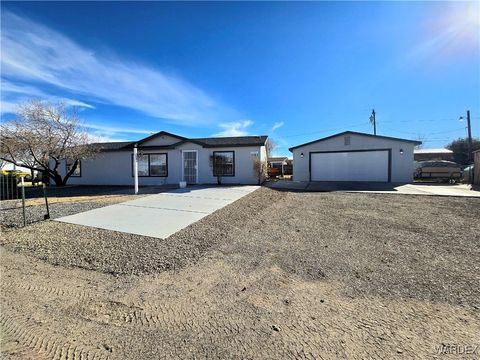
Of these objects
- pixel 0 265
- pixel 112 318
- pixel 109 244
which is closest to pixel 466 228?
pixel 112 318

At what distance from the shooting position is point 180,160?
16484 mm

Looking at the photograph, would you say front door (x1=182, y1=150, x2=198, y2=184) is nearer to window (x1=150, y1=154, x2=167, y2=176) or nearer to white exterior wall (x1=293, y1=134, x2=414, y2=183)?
window (x1=150, y1=154, x2=167, y2=176)

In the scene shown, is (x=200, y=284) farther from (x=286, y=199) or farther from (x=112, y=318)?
(x=286, y=199)

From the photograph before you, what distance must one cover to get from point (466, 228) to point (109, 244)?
784 centimetres

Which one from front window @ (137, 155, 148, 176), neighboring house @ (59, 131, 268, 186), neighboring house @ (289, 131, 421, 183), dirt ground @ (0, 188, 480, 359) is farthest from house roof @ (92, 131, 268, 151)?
dirt ground @ (0, 188, 480, 359)

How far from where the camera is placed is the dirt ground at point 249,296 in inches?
87.2

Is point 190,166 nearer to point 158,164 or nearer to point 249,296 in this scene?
point 158,164

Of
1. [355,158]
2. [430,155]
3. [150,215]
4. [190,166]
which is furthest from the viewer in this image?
[430,155]

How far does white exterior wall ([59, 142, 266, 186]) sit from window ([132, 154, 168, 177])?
272 millimetres

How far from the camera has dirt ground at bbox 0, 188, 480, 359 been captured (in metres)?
2.21

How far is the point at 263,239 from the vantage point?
521 cm

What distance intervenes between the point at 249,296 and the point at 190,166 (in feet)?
46.0

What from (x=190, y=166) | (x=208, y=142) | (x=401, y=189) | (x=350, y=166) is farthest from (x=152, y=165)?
(x=401, y=189)

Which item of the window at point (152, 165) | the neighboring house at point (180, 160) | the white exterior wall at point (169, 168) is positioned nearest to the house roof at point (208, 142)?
the neighboring house at point (180, 160)
